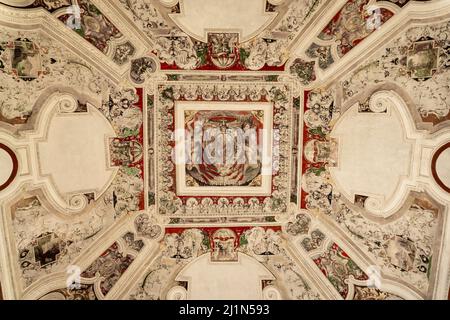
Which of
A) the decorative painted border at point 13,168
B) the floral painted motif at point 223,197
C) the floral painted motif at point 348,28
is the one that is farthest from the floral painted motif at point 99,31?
the floral painted motif at point 348,28

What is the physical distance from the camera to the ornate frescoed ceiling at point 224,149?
7.06m

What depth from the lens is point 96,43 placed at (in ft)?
25.2

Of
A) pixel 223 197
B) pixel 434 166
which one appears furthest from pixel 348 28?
pixel 223 197

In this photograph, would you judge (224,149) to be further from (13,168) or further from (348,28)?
(13,168)

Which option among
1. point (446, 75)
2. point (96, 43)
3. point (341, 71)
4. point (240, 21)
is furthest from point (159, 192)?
point (446, 75)

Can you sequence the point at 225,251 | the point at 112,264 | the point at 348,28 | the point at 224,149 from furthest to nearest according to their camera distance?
the point at 225,251
the point at 224,149
the point at 112,264
the point at 348,28

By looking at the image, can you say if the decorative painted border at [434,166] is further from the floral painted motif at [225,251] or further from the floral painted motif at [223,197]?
the floral painted motif at [225,251]

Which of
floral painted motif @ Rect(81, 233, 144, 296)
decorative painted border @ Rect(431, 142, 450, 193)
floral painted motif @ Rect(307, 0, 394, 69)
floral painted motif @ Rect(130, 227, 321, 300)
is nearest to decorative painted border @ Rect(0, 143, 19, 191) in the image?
floral painted motif @ Rect(81, 233, 144, 296)

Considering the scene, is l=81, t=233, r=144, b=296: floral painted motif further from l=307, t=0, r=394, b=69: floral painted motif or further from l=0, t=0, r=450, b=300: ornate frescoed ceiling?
l=307, t=0, r=394, b=69: floral painted motif

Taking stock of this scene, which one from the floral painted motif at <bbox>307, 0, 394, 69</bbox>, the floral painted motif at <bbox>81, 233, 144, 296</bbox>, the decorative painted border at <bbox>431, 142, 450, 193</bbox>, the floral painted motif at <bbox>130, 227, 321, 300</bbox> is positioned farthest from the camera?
the floral painted motif at <bbox>130, 227, 321, 300</bbox>

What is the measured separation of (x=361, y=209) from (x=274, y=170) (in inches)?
89.7

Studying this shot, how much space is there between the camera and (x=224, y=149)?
29.1 feet

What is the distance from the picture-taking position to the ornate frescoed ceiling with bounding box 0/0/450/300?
706cm

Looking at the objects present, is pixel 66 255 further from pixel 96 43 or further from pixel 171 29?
pixel 171 29
